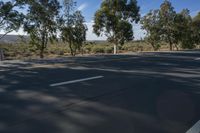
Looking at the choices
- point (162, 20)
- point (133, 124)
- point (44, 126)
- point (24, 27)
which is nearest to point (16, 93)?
point (44, 126)

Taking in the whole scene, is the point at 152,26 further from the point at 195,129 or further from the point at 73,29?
the point at 195,129

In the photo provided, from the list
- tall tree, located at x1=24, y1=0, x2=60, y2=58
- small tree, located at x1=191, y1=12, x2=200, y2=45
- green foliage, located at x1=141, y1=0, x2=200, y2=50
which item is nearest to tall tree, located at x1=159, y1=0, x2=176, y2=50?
green foliage, located at x1=141, y1=0, x2=200, y2=50

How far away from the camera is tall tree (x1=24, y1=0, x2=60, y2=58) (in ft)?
91.0

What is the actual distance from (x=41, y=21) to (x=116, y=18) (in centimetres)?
878

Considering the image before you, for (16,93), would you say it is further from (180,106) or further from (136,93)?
(180,106)

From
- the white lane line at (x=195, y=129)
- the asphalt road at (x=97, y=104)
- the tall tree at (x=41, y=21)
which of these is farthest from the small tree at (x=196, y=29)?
the white lane line at (x=195, y=129)

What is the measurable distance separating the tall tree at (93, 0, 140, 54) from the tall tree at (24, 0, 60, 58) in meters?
5.55

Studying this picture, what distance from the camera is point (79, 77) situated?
9562 mm

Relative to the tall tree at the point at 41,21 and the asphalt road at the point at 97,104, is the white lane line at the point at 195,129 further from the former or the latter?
the tall tree at the point at 41,21

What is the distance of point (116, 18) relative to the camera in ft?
112

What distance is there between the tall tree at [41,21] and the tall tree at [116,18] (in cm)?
555

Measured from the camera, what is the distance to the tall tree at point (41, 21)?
91.0 feet

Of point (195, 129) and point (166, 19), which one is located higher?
point (166, 19)

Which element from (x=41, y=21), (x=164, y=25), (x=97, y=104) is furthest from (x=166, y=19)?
(x=97, y=104)
